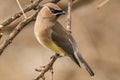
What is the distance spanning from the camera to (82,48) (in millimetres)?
5848

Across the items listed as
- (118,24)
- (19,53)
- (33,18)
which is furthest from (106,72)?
(33,18)

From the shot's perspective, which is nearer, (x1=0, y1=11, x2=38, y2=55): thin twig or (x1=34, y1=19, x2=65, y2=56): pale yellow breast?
(x1=0, y1=11, x2=38, y2=55): thin twig

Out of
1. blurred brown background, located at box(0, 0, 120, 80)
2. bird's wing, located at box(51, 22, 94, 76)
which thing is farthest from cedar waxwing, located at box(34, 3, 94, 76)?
blurred brown background, located at box(0, 0, 120, 80)

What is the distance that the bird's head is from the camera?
248cm

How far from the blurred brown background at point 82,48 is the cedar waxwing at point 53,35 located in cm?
287

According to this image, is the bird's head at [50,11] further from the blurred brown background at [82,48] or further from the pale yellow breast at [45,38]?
the blurred brown background at [82,48]

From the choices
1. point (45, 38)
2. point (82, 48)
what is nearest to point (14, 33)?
point (45, 38)

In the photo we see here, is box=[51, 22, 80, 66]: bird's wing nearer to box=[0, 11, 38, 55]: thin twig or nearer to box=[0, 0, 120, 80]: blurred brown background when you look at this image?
box=[0, 11, 38, 55]: thin twig

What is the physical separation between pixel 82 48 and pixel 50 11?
3.31m

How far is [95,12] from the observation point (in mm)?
6258

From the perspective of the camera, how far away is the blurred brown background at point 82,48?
568 centimetres

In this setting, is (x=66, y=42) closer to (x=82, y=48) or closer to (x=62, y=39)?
(x=62, y=39)

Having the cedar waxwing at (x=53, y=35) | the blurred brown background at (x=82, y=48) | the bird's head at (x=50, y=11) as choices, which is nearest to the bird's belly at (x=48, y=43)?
the cedar waxwing at (x=53, y=35)

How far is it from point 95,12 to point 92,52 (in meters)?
0.63
